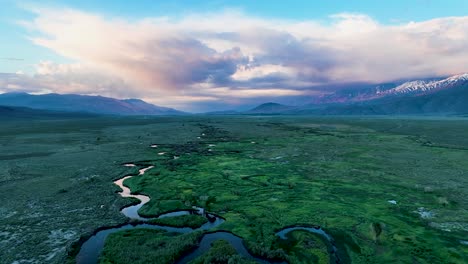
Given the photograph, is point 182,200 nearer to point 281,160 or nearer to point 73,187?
point 73,187

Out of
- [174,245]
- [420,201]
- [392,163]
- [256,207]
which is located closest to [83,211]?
[174,245]

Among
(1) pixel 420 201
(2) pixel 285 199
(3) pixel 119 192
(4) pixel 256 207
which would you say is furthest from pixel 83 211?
(1) pixel 420 201

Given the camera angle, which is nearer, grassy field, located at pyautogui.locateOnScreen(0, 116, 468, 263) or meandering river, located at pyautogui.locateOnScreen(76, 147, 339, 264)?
meandering river, located at pyautogui.locateOnScreen(76, 147, 339, 264)

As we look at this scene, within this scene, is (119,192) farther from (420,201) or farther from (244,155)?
(420,201)

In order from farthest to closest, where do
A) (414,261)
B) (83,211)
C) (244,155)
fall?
(244,155) → (83,211) → (414,261)

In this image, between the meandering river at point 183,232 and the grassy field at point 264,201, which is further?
the grassy field at point 264,201

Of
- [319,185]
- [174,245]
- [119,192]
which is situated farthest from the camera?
[319,185]

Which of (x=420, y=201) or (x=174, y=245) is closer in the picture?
(x=174, y=245)

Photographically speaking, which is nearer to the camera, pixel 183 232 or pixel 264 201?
pixel 183 232

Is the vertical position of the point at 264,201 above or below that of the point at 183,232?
above
